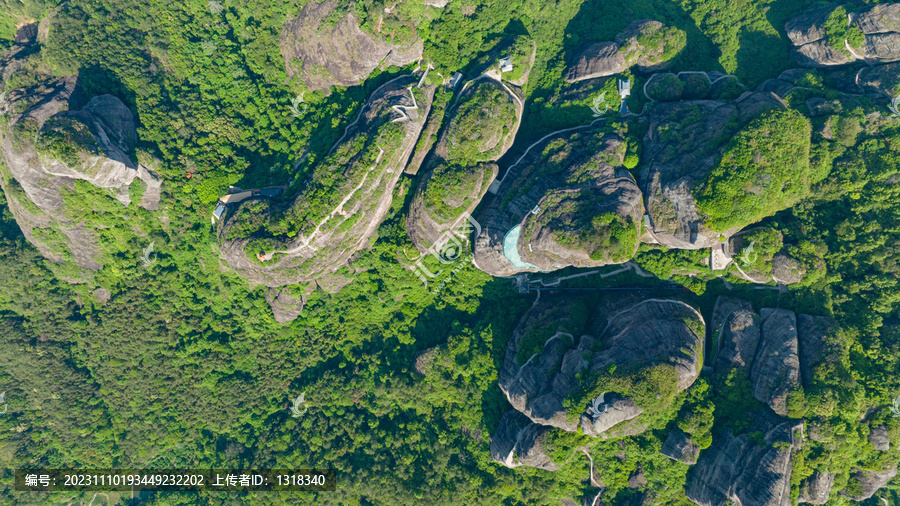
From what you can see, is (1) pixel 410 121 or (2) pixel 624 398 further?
(1) pixel 410 121

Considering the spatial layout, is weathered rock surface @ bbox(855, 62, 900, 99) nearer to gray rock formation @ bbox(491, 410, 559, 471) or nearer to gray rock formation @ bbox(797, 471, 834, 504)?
gray rock formation @ bbox(797, 471, 834, 504)

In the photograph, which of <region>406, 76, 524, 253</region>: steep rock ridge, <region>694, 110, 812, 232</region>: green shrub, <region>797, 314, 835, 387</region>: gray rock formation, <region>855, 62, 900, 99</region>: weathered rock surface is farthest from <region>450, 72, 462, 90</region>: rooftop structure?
<region>797, 314, 835, 387</region>: gray rock formation

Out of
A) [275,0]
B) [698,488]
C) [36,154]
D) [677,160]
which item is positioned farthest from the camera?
[275,0]

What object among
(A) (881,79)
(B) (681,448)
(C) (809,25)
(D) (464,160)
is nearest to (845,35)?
(C) (809,25)

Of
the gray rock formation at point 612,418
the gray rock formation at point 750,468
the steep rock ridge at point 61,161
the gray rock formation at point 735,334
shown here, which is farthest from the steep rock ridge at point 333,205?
the gray rock formation at point 750,468

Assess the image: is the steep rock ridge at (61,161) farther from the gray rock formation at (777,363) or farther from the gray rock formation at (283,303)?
the gray rock formation at (777,363)

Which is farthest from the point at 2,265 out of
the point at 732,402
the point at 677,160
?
the point at 732,402

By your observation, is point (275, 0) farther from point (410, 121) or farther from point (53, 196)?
point (53, 196)
